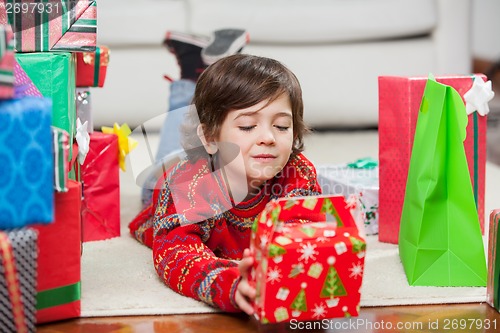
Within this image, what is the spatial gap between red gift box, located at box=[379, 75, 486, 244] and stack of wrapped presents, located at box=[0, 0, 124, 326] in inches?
24.9

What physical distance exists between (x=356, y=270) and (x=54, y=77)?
647mm

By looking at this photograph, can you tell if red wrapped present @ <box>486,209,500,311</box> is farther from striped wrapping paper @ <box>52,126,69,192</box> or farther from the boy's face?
striped wrapping paper @ <box>52,126,69,192</box>

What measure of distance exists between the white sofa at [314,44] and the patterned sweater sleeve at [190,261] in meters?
1.51

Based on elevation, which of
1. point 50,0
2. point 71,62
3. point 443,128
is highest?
point 50,0

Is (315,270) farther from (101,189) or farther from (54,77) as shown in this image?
(101,189)

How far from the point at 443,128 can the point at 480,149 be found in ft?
1.15

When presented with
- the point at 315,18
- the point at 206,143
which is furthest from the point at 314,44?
the point at 206,143

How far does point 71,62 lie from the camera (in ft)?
4.74

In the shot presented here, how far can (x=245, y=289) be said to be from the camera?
1.15 meters

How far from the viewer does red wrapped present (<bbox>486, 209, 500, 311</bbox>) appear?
1239 mm

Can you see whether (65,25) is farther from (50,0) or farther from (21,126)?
(21,126)

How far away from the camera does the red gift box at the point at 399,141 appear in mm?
1610

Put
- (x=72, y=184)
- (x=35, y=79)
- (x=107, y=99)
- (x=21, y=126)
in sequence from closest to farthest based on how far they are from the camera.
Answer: (x=21, y=126), (x=72, y=184), (x=35, y=79), (x=107, y=99)

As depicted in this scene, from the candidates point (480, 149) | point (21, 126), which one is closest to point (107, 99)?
point (480, 149)
